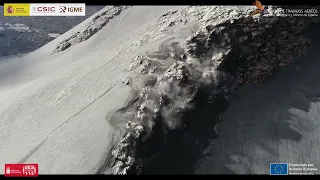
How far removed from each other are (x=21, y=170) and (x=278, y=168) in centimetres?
1329

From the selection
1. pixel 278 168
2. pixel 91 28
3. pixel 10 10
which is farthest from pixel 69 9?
pixel 278 168

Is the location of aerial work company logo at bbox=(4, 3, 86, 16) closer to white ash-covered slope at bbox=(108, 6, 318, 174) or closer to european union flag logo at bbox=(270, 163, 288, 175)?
white ash-covered slope at bbox=(108, 6, 318, 174)

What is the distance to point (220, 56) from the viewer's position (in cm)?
2066

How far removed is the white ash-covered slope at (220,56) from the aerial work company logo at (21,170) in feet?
17.8

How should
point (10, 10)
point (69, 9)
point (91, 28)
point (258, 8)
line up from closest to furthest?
point (10, 10), point (69, 9), point (258, 8), point (91, 28)

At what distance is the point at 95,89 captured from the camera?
68.1ft

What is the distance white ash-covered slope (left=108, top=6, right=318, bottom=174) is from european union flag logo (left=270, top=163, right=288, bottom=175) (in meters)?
4.93

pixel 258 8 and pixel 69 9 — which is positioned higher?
pixel 258 8

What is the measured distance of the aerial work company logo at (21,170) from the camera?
17.1m

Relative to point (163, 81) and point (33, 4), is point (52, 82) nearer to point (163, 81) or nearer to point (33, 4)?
point (33, 4)

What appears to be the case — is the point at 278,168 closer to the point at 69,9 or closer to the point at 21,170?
the point at 21,170

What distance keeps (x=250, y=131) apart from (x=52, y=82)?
1298cm

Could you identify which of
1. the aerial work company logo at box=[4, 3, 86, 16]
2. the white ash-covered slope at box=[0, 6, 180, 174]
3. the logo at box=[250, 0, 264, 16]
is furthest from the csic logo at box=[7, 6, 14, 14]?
the logo at box=[250, 0, 264, 16]

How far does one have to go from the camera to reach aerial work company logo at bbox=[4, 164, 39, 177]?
17.1 metres
